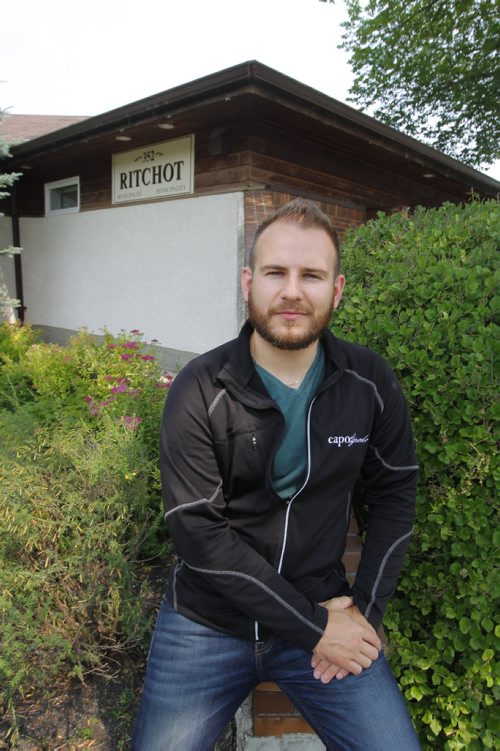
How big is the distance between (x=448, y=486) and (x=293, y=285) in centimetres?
86

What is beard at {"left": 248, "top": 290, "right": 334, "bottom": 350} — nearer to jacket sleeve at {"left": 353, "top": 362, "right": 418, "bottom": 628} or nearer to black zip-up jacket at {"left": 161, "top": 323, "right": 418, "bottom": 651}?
black zip-up jacket at {"left": 161, "top": 323, "right": 418, "bottom": 651}

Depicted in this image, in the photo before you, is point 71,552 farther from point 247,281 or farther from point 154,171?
point 154,171

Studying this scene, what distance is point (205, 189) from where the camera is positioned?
7012mm

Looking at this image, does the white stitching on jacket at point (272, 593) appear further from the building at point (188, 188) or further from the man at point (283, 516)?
the building at point (188, 188)

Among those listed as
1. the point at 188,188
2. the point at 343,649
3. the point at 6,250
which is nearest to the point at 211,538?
the point at 343,649

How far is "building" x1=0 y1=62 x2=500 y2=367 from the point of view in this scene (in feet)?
20.5

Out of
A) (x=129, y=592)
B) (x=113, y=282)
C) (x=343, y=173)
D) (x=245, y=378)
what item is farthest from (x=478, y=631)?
(x=113, y=282)

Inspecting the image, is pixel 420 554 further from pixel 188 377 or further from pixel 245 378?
pixel 188 377

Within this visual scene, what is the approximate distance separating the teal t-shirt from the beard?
0.43 feet

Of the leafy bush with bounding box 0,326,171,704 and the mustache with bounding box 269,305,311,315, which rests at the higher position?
the mustache with bounding box 269,305,311,315

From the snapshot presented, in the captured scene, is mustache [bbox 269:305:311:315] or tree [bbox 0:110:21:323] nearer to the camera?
mustache [bbox 269:305:311:315]

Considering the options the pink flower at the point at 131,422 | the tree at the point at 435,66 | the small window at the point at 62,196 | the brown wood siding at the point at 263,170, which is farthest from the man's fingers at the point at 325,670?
the tree at the point at 435,66

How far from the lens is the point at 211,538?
1.66 metres

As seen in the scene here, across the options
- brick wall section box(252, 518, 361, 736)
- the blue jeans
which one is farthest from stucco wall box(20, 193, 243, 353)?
the blue jeans
